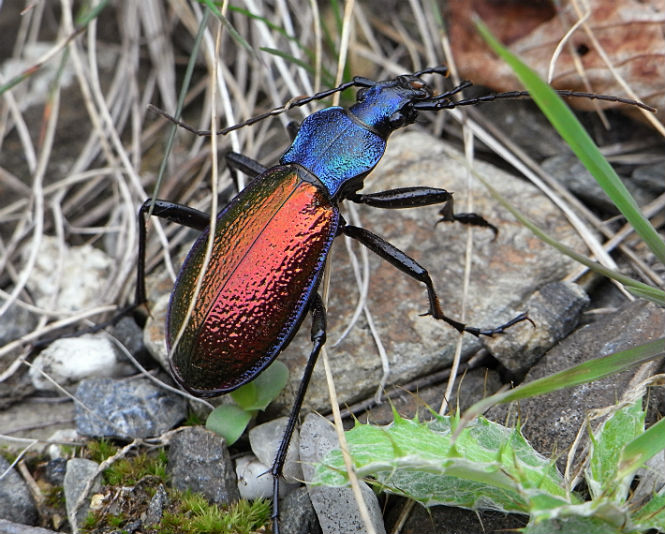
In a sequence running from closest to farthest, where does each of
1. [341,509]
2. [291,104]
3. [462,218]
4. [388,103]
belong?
[341,509]
[291,104]
[388,103]
[462,218]

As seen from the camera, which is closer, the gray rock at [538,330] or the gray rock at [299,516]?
the gray rock at [299,516]

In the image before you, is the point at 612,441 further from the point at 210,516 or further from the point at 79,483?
the point at 79,483

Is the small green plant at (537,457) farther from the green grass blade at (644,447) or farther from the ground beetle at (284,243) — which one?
the ground beetle at (284,243)

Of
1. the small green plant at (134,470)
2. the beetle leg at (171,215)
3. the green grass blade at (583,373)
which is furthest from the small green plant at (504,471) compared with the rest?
the beetle leg at (171,215)

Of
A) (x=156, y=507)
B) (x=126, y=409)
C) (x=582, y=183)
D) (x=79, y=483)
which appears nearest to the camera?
(x=156, y=507)

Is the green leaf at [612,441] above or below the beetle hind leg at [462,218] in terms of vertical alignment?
below

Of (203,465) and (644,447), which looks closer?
(644,447)

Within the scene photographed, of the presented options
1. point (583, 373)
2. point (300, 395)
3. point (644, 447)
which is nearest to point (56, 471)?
point (300, 395)
